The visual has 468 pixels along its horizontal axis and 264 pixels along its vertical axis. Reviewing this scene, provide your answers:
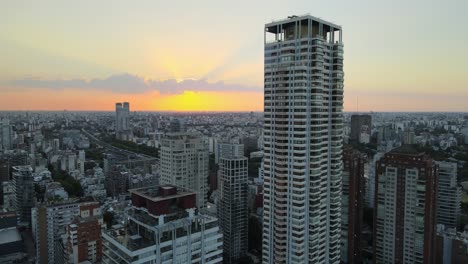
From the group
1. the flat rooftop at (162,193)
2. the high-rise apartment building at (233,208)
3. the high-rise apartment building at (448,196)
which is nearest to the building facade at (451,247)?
the high-rise apartment building at (448,196)

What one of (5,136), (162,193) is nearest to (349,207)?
(162,193)

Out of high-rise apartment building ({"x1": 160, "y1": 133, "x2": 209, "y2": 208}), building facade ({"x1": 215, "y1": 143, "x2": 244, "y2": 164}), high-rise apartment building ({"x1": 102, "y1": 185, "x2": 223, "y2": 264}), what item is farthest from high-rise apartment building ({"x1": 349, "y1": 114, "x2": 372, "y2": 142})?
high-rise apartment building ({"x1": 102, "y1": 185, "x2": 223, "y2": 264})

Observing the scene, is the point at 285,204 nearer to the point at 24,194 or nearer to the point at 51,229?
the point at 51,229

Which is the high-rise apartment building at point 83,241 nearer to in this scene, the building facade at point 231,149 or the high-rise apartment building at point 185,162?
the high-rise apartment building at point 185,162

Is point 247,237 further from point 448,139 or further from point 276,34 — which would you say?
point 448,139

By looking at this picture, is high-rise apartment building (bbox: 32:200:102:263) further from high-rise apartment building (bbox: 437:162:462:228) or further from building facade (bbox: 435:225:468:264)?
high-rise apartment building (bbox: 437:162:462:228)

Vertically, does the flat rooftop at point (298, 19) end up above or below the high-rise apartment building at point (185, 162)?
above
